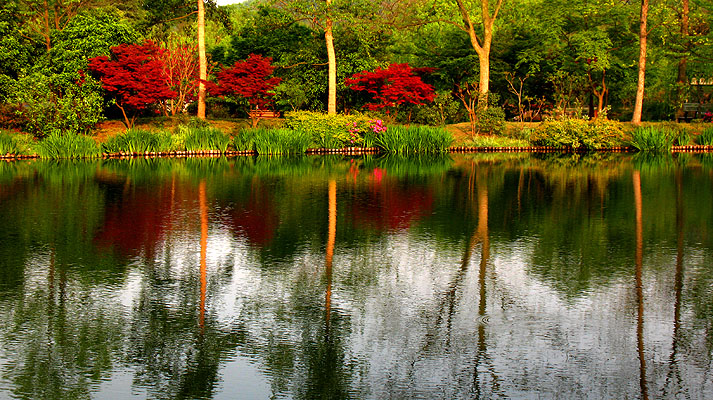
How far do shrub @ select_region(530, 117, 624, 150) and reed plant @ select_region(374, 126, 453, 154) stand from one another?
483 centimetres

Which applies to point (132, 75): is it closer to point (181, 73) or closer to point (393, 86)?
point (181, 73)

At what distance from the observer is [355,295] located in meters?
9.38

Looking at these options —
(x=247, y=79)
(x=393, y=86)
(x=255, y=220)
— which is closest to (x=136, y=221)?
(x=255, y=220)

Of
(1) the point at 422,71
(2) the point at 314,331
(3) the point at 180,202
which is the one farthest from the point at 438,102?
(2) the point at 314,331

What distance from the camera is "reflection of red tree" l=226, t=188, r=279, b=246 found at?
13188mm

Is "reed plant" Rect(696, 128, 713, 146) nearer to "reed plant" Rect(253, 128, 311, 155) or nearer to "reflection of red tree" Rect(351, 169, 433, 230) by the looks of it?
"reed plant" Rect(253, 128, 311, 155)

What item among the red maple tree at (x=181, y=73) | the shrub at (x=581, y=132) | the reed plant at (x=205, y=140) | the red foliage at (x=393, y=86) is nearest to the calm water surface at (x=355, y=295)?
the reed plant at (x=205, y=140)

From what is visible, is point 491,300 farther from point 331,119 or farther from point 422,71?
point 422,71

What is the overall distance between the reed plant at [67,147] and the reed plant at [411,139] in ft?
37.3

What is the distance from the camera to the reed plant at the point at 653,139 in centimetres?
3506

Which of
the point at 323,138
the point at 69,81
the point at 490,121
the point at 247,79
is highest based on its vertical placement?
the point at 247,79

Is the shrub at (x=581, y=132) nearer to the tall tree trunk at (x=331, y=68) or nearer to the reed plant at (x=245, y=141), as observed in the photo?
the tall tree trunk at (x=331, y=68)

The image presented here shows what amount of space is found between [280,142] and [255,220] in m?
18.2

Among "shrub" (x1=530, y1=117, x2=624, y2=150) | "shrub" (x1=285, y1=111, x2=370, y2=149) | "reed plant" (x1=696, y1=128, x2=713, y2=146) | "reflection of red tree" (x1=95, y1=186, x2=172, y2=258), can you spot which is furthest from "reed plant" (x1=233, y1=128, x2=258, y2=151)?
"reed plant" (x1=696, y1=128, x2=713, y2=146)
